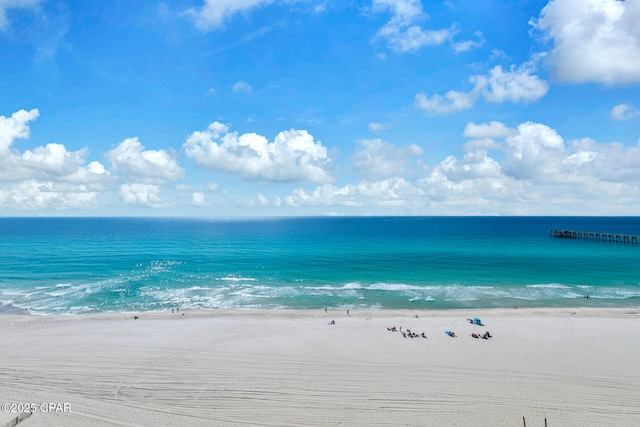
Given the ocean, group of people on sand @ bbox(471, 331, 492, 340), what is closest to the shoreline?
the ocean

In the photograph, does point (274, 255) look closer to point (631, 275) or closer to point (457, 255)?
point (457, 255)

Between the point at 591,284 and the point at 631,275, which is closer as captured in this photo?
the point at 591,284

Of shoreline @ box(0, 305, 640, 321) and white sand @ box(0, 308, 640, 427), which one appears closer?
white sand @ box(0, 308, 640, 427)

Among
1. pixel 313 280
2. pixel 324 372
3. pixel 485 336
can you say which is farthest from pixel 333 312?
pixel 313 280

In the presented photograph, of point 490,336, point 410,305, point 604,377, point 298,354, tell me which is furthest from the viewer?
point 410,305

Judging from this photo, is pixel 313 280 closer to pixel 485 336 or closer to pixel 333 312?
pixel 333 312

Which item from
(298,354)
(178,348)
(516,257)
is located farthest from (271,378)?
(516,257)

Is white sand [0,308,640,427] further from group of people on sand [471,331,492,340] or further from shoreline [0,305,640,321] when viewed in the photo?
shoreline [0,305,640,321]

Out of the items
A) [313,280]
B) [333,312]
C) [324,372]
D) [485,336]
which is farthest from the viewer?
[313,280]
